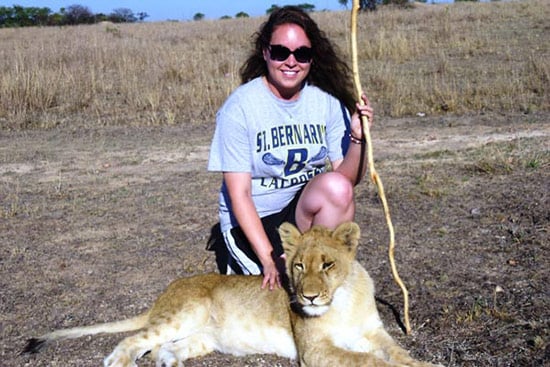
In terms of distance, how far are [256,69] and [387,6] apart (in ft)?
71.4

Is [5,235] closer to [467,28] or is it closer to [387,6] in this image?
[467,28]

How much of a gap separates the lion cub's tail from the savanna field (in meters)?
0.06

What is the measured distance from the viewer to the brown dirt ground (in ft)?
11.2

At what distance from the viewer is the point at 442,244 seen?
4.48 metres

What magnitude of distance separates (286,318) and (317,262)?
17.1 inches

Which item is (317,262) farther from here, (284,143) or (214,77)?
(214,77)

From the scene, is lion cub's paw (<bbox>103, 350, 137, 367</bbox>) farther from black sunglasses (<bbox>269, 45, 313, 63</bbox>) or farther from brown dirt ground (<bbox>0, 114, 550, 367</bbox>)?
black sunglasses (<bbox>269, 45, 313, 63</bbox>)

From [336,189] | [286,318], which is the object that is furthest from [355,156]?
[286,318]

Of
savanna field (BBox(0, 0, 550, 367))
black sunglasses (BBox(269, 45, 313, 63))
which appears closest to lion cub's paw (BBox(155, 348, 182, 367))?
savanna field (BBox(0, 0, 550, 367))

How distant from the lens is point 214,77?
37.9 ft

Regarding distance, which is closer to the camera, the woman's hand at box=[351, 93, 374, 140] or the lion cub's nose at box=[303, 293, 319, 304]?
the lion cub's nose at box=[303, 293, 319, 304]

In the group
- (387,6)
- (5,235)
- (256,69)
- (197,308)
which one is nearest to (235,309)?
(197,308)

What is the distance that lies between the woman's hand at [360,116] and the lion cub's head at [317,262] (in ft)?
1.58

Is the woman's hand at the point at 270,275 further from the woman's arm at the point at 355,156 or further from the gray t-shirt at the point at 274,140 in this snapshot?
the woman's arm at the point at 355,156
